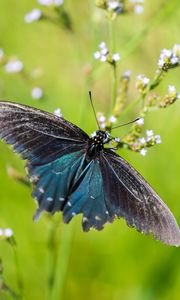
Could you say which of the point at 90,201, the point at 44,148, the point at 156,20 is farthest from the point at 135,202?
the point at 156,20

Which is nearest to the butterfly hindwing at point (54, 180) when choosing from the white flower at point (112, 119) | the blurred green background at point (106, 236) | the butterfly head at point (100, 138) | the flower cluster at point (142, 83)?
the butterfly head at point (100, 138)

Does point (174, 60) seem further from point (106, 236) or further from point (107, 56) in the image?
point (106, 236)

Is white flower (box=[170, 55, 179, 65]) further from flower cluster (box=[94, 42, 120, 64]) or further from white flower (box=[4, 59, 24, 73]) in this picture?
white flower (box=[4, 59, 24, 73])

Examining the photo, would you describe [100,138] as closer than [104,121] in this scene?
Yes

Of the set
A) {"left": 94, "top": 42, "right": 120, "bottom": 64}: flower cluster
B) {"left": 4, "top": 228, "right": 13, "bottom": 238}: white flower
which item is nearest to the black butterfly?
{"left": 4, "top": 228, "right": 13, "bottom": 238}: white flower

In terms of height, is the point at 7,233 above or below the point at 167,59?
below

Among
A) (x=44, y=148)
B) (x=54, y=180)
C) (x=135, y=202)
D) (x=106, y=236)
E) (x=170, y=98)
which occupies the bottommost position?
(x=135, y=202)

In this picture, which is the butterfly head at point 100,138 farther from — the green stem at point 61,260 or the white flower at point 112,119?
the green stem at point 61,260

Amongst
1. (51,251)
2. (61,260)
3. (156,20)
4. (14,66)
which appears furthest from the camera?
(14,66)
